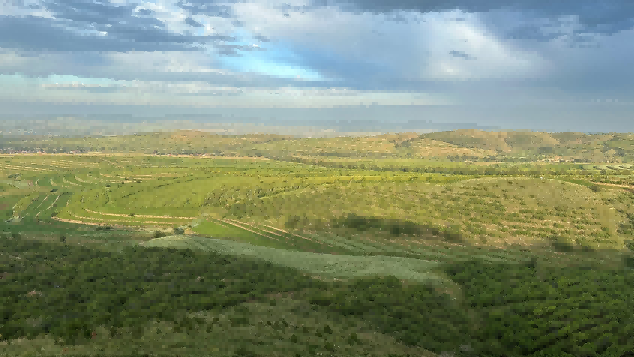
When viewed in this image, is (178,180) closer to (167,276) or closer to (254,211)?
(254,211)

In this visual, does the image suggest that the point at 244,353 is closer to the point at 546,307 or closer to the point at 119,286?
the point at 119,286

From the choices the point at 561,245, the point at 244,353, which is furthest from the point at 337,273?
the point at 561,245

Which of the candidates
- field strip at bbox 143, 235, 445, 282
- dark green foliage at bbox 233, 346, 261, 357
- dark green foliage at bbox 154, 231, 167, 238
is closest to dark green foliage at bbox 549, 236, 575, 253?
field strip at bbox 143, 235, 445, 282

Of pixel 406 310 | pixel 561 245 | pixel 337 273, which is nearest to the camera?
pixel 406 310

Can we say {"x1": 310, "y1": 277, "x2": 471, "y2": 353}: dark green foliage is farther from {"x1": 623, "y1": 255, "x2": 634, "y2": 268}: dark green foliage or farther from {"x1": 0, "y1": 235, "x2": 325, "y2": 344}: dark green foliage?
{"x1": 623, "y1": 255, "x2": 634, "y2": 268}: dark green foliage

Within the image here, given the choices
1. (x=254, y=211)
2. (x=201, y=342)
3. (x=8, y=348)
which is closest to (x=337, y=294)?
(x=201, y=342)

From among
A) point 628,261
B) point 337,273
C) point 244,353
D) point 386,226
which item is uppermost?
point 244,353

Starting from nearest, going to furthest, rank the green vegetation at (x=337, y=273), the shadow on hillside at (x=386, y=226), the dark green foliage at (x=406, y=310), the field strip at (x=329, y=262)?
the green vegetation at (x=337, y=273) → the dark green foliage at (x=406, y=310) → the field strip at (x=329, y=262) → the shadow on hillside at (x=386, y=226)

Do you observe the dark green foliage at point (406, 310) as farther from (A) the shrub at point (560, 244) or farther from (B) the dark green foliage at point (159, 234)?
(B) the dark green foliage at point (159, 234)

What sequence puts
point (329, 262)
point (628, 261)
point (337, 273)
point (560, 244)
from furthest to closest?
point (560, 244) → point (628, 261) → point (329, 262) → point (337, 273)

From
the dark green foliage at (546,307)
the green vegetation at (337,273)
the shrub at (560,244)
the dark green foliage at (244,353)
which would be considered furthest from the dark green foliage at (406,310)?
A: the shrub at (560,244)
